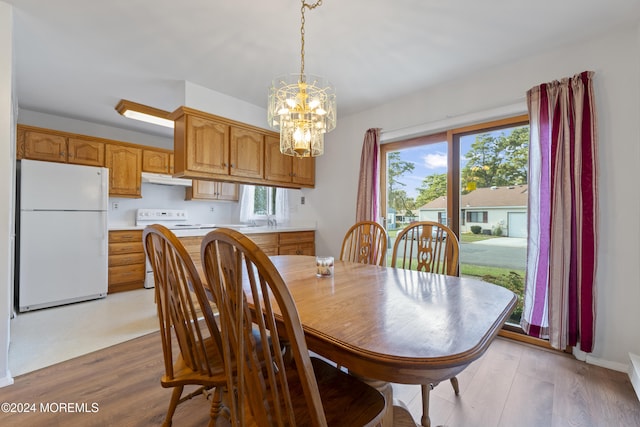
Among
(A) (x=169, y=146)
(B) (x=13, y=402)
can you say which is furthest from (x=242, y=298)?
(A) (x=169, y=146)

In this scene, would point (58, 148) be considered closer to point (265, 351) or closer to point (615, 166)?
point (265, 351)

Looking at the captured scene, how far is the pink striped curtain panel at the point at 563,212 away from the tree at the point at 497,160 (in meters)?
0.26

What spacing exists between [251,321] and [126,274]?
12.7ft

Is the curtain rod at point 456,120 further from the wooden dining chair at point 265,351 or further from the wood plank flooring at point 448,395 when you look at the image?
the wooden dining chair at point 265,351

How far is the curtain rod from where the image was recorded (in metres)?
2.33

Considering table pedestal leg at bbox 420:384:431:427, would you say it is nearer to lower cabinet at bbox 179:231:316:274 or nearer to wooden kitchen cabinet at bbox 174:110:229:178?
lower cabinet at bbox 179:231:316:274

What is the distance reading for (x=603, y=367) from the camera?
1.92 m

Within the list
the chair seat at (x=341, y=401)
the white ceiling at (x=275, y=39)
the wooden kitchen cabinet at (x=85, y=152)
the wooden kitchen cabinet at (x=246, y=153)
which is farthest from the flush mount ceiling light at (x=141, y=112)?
the chair seat at (x=341, y=401)

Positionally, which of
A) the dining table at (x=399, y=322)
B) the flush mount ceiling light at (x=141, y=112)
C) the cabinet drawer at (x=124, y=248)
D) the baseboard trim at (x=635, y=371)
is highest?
the flush mount ceiling light at (x=141, y=112)

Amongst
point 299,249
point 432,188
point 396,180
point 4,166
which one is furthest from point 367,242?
point 4,166

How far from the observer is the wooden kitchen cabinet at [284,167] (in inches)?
134

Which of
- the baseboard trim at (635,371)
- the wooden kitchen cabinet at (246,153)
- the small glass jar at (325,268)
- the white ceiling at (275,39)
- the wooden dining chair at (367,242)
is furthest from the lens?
the wooden kitchen cabinet at (246,153)

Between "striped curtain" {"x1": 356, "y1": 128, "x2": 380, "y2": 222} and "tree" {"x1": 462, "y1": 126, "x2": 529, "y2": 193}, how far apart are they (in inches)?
34.8

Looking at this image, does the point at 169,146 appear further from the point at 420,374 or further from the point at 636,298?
the point at 636,298
